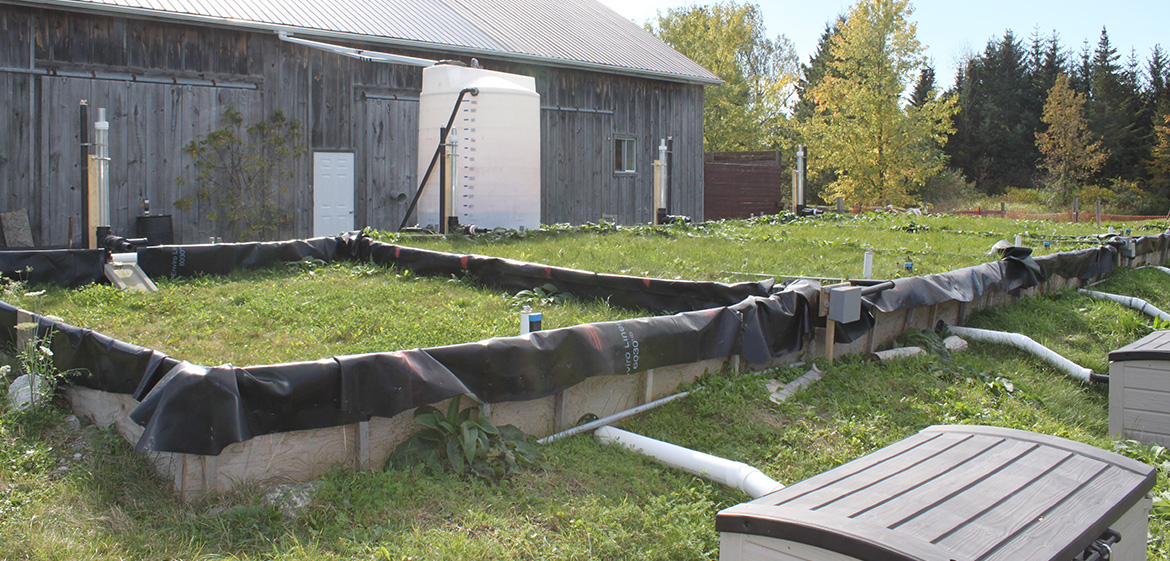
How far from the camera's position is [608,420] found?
4.93 metres

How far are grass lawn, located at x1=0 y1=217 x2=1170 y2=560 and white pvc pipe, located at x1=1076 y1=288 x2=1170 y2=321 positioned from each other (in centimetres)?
238

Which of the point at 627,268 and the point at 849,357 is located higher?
the point at 627,268

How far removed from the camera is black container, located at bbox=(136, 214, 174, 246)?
43.3ft

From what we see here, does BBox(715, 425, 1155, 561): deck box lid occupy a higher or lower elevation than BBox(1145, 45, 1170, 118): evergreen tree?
lower

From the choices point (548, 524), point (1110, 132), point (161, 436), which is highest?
point (1110, 132)

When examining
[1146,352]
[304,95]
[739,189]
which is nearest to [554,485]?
[1146,352]

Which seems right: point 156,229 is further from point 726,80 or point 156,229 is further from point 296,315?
point 726,80

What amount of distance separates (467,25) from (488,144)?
18.1ft

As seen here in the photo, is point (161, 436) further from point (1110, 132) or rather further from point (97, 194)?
point (1110, 132)

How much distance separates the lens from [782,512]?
259cm

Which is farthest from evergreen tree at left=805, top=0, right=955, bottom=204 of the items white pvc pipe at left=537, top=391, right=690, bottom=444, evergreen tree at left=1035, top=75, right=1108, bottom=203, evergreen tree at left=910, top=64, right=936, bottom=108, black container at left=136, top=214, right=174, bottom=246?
white pvc pipe at left=537, top=391, right=690, bottom=444

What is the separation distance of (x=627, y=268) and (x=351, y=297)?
9.09ft

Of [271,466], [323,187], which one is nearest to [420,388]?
[271,466]

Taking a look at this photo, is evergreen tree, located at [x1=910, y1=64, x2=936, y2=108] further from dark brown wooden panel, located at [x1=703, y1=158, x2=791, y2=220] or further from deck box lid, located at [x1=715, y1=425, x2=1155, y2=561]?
deck box lid, located at [x1=715, y1=425, x2=1155, y2=561]
